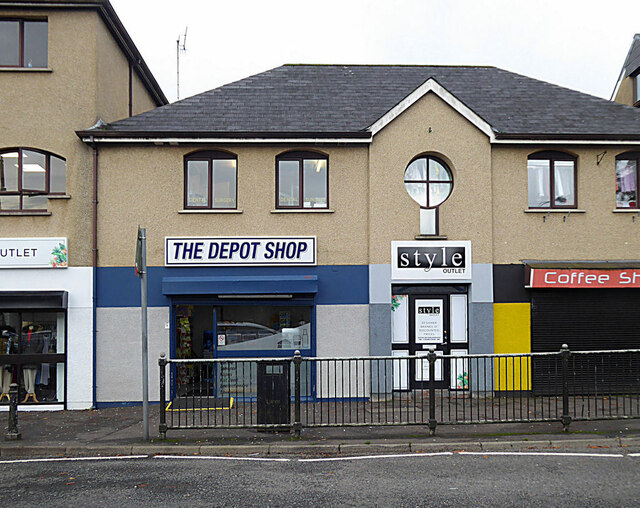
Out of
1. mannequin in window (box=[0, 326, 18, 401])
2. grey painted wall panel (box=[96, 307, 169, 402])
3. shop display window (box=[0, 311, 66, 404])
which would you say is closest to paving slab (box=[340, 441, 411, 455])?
grey painted wall panel (box=[96, 307, 169, 402])

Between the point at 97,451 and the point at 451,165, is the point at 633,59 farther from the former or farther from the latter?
the point at 97,451

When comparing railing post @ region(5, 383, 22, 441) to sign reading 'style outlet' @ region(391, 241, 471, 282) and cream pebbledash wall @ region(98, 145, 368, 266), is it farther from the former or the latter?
sign reading 'style outlet' @ region(391, 241, 471, 282)

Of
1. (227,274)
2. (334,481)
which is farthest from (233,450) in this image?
(227,274)

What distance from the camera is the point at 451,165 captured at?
44.2 ft

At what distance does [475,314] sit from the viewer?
1323 cm

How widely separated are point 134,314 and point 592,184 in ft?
35.6

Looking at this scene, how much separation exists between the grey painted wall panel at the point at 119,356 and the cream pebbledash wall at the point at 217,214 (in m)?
1.20

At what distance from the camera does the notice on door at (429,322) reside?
44.1 ft

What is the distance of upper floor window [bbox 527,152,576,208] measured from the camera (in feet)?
45.1

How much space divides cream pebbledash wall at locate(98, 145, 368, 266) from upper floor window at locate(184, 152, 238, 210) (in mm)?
198

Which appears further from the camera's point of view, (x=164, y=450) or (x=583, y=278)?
(x=583, y=278)

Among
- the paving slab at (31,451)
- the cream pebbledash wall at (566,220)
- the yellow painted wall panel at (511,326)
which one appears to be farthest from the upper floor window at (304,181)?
the paving slab at (31,451)

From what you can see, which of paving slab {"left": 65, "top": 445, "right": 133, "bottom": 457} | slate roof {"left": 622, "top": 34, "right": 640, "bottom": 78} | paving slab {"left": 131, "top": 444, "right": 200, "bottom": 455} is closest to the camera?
paving slab {"left": 131, "top": 444, "right": 200, "bottom": 455}

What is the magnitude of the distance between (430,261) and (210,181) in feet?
17.4
